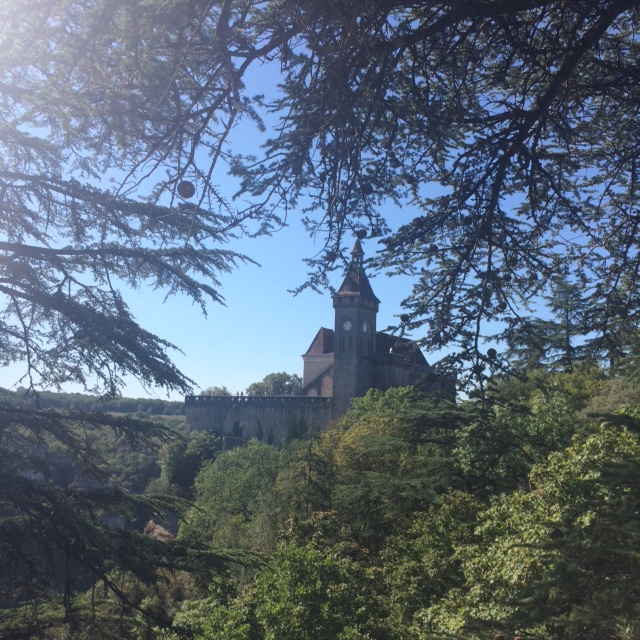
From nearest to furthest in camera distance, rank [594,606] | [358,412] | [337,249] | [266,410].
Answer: [594,606] → [337,249] → [358,412] → [266,410]

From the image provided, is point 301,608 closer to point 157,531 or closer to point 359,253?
point 359,253

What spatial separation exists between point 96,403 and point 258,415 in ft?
119

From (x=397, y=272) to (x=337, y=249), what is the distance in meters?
0.48

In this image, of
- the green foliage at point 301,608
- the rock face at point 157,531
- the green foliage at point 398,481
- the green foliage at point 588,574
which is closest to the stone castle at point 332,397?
the rock face at point 157,531

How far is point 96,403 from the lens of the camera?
7723 mm

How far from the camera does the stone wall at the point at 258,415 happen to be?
1663 inches

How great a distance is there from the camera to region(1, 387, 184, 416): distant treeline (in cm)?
691

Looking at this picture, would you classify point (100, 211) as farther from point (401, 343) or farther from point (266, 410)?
point (266, 410)

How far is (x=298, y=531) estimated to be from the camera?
47.1ft

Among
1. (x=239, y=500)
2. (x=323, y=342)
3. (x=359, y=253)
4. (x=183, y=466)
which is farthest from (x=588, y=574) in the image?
(x=323, y=342)

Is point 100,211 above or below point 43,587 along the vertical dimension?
above

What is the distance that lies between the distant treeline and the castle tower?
36.5 feet

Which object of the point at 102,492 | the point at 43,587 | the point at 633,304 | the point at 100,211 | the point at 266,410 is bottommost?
the point at 43,587

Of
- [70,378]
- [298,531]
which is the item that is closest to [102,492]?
[70,378]
